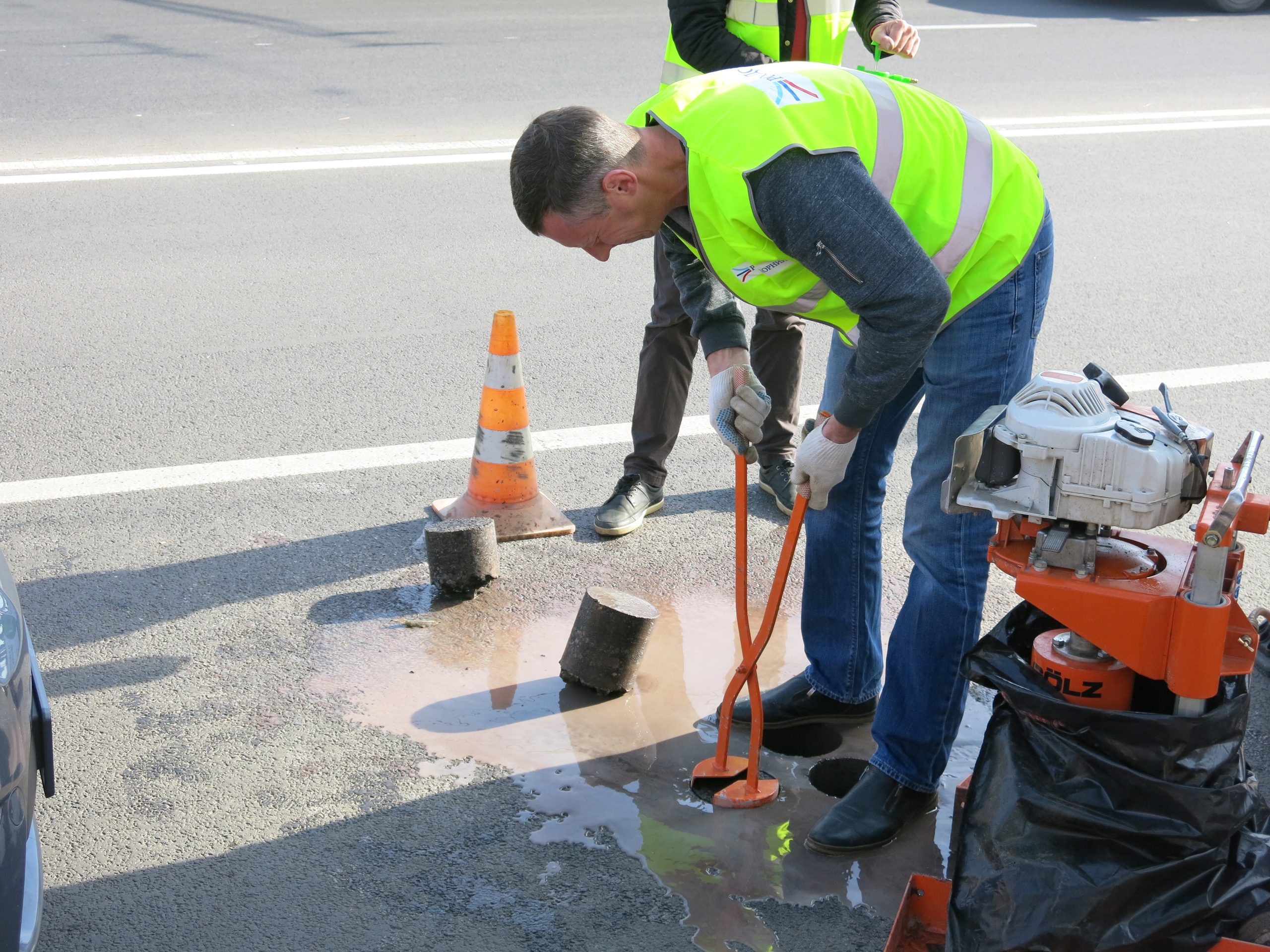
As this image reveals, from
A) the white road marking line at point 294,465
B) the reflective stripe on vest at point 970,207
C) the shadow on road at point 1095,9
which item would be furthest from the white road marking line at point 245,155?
the shadow on road at point 1095,9

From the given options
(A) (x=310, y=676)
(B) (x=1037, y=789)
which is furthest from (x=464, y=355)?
(B) (x=1037, y=789)

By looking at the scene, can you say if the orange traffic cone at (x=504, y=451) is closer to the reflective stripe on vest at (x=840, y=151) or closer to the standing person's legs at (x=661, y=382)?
the standing person's legs at (x=661, y=382)

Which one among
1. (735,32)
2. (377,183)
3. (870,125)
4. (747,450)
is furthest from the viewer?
(377,183)

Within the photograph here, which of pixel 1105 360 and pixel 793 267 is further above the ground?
pixel 793 267

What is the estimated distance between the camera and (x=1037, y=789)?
2.13 metres

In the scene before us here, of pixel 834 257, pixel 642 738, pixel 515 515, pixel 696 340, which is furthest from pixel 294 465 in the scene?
pixel 834 257

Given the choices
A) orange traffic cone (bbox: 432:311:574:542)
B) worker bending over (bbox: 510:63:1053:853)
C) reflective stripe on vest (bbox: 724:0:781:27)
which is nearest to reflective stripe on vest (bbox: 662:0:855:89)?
reflective stripe on vest (bbox: 724:0:781:27)

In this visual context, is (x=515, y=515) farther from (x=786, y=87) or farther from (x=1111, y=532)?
(x=1111, y=532)

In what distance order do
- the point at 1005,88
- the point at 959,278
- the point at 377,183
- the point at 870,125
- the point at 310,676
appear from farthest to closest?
the point at 1005,88 → the point at 377,183 → the point at 310,676 → the point at 959,278 → the point at 870,125

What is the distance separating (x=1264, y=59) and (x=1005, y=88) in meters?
3.22

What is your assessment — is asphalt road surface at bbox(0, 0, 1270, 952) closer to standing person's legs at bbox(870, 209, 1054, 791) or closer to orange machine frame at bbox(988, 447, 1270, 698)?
standing person's legs at bbox(870, 209, 1054, 791)

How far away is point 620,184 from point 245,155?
6171 millimetres

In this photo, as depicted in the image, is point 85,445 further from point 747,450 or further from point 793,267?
point 793,267

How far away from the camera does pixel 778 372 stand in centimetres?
423
